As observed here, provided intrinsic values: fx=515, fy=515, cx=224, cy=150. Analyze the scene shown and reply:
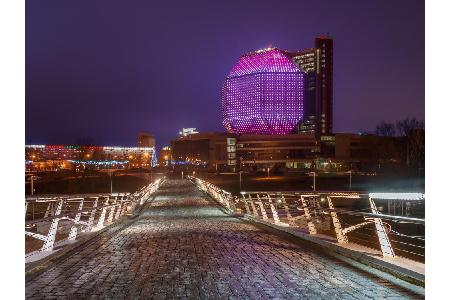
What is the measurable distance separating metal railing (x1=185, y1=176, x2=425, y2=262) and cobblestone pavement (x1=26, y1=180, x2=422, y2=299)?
941 millimetres

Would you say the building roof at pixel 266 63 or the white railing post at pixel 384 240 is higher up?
the building roof at pixel 266 63

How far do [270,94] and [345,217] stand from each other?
137 meters

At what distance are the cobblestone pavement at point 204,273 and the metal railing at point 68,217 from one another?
2.34ft

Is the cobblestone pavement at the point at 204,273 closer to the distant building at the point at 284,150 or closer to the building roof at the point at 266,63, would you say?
the distant building at the point at 284,150

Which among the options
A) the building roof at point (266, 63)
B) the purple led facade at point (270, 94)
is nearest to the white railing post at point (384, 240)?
the purple led facade at point (270, 94)

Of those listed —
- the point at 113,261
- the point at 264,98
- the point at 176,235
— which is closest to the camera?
the point at 113,261

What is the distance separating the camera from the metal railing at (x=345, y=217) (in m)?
9.32

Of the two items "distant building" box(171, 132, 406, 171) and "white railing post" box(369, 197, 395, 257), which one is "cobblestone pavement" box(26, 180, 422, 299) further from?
"distant building" box(171, 132, 406, 171)

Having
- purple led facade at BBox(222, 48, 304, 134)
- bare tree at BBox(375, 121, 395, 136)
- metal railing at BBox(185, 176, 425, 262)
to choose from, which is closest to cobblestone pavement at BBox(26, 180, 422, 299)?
metal railing at BBox(185, 176, 425, 262)

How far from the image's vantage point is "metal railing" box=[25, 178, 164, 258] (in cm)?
1119

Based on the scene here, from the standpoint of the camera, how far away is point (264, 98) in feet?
568
